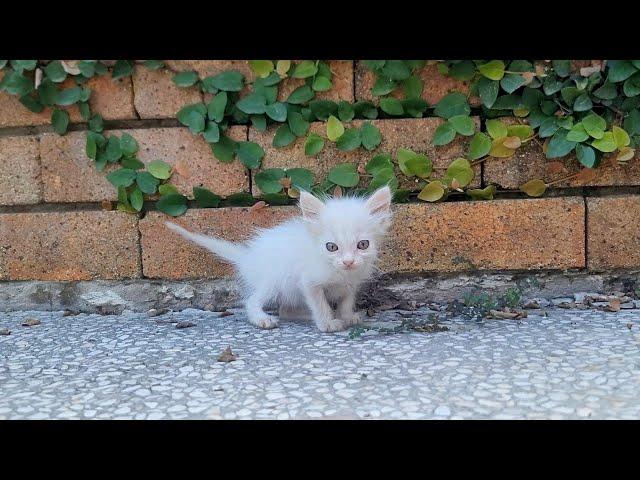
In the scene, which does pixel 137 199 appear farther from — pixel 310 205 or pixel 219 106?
pixel 310 205

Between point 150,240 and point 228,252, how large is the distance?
0.45 metres

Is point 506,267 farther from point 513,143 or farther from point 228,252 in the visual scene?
point 228,252

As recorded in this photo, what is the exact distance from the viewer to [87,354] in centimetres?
275

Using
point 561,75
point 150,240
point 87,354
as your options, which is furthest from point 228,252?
point 561,75

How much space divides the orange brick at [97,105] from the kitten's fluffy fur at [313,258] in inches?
25.5

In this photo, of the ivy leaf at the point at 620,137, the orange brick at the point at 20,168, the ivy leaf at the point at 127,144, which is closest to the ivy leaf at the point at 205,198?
the ivy leaf at the point at 127,144

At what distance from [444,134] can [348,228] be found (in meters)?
0.74

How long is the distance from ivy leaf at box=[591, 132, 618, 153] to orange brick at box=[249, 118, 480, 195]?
1.78 feet

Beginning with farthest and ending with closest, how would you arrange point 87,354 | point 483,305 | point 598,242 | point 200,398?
point 598,242 → point 483,305 → point 87,354 → point 200,398

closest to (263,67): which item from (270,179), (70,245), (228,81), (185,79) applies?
(228,81)

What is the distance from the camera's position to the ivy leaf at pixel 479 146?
318 centimetres

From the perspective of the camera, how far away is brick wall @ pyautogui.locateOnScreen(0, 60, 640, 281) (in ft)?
10.7

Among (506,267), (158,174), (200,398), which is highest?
(158,174)

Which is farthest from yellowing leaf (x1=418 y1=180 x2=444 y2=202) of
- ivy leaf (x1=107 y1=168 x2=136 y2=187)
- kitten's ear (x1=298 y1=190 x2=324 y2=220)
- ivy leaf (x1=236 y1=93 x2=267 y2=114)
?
ivy leaf (x1=107 y1=168 x2=136 y2=187)
